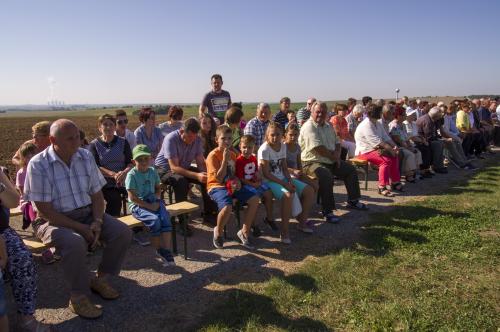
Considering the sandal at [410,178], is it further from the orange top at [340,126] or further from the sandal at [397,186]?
the orange top at [340,126]

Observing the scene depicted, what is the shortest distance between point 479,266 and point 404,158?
14.0ft

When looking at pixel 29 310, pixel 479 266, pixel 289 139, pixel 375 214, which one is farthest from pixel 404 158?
pixel 29 310

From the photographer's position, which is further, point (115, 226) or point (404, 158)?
point (404, 158)

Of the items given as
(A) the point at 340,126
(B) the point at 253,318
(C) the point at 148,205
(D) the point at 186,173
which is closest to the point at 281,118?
(A) the point at 340,126

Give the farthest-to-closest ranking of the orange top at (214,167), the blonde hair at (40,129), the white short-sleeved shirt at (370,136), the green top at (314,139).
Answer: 1. the white short-sleeved shirt at (370,136)
2. the green top at (314,139)
3. the orange top at (214,167)
4. the blonde hair at (40,129)

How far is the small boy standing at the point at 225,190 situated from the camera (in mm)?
4758

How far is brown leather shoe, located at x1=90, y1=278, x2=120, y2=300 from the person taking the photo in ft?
11.8

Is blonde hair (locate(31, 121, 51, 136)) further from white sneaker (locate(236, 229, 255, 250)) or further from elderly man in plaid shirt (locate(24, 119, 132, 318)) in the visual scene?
white sneaker (locate(236, 229, 255, 250))

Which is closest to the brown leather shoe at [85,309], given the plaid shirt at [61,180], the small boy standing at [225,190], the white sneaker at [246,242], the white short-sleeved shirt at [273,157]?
the plaid shirt at [61,180]

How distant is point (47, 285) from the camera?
3.91 metres

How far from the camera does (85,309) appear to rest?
129 inches

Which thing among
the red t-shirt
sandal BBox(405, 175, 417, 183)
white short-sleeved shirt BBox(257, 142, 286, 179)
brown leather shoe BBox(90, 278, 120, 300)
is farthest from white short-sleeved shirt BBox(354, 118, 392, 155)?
brown leather shoe BBox(90, 278, 120, 300)

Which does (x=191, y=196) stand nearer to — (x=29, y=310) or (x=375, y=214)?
(x=375, y=214)

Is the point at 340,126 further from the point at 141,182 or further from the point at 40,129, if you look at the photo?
the point at 40,129
